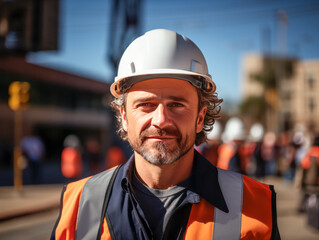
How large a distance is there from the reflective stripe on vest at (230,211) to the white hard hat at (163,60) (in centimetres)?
57

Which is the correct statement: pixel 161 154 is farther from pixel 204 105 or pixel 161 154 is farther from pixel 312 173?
pixel 312 173

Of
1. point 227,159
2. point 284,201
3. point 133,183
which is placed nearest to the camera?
point 133,183

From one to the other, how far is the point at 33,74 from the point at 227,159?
899 inches

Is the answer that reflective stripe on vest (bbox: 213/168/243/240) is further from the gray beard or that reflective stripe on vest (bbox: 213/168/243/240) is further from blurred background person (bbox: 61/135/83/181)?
blurred background person (bbox: 61/135/83/181)

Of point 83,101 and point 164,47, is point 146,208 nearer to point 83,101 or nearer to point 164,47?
point 164,47

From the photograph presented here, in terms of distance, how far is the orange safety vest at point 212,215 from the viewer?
5.20ft

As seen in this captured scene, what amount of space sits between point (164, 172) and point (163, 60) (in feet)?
2.07

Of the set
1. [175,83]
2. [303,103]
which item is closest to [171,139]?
[175,83]

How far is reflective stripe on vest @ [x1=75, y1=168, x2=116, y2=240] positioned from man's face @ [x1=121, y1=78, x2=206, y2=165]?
0.30 metres

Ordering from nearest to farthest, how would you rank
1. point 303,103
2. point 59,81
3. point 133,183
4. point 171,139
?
1. point 171,139
2. point 133,183
3. point 59,81
4. point 303,103

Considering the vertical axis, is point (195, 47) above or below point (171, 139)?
above

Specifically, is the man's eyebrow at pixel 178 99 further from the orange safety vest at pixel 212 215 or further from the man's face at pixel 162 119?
the orange safety vest at pixel 212 215

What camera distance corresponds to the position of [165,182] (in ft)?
5.90

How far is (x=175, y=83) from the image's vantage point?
179 centimetres
